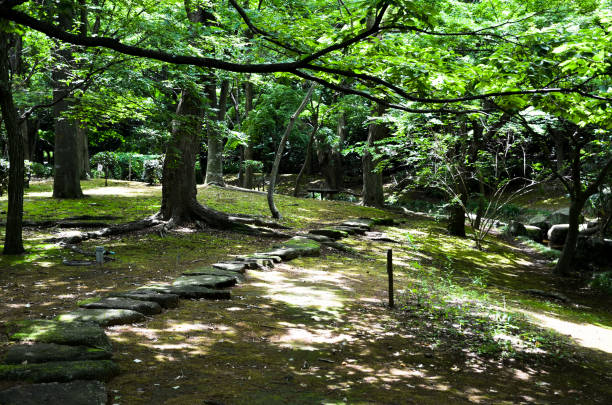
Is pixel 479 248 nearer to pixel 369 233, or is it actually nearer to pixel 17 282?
pixel 369 233

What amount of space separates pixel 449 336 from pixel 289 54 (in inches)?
143

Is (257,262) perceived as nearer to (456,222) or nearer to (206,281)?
(206,281)

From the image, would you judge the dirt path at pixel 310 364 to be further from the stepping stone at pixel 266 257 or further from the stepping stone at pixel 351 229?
the stepping stone at pixel 351 229

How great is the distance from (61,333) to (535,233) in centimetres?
1702

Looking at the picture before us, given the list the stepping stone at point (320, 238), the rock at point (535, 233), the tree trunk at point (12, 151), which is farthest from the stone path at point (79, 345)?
the rock at point (535, 233)

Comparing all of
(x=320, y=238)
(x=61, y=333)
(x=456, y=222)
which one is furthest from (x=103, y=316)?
(x=456, y=222)

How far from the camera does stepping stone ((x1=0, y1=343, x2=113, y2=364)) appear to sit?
3207 millimetres

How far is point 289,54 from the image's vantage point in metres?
5.06

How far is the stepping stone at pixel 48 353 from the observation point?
3.21 metres

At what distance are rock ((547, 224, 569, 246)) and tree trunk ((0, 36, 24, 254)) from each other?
1562 centimetres

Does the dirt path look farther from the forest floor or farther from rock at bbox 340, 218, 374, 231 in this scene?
rock at bbox 340, 218, 374, 231

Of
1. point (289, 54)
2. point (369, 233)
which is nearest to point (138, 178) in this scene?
point (369, 233)

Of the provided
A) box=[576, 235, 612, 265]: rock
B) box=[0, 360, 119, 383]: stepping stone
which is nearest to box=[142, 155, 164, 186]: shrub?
box=[576, 235, 612, 265]: rock

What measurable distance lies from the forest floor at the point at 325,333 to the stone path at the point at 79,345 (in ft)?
0.46
